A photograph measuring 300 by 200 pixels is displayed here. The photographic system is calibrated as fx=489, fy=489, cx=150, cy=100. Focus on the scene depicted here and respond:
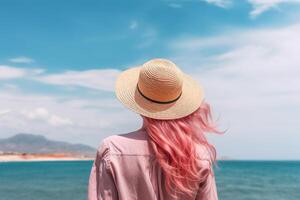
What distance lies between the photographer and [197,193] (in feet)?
6.89

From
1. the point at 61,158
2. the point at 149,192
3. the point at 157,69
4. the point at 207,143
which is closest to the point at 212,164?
the point at 207,143

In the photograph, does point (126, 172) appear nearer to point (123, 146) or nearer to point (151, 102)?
point (123, 146)

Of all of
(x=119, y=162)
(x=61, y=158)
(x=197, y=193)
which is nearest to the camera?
(x=119, y=162)

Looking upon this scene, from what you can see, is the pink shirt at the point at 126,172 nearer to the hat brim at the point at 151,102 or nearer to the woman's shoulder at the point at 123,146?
the woman's shoulder at the point at 123,146

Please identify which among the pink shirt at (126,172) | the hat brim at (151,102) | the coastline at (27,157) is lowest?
the coastline at (27,157)

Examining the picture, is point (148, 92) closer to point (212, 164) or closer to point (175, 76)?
point (175, 76)

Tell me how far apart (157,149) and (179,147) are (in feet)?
0.29

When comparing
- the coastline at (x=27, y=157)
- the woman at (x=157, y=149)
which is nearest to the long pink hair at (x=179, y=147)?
the woman at (x=157, y=149)

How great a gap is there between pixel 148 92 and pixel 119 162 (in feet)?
1.06

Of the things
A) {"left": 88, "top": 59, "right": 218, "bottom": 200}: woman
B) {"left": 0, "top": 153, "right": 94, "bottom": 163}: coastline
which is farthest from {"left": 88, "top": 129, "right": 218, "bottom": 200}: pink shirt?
{"left": 0, "top": 153, "right": 94, "bottom": 163}: coastline

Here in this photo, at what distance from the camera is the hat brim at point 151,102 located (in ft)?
6.59

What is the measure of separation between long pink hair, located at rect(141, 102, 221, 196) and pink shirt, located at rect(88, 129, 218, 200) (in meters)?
Result: 0.05

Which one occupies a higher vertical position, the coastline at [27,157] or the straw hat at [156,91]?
the straw hat at [156,91]

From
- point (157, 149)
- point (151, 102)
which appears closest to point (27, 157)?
point (151, 102)
